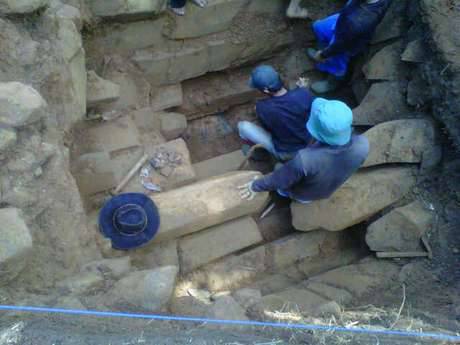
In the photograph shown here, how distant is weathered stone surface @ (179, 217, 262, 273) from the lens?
435 cm

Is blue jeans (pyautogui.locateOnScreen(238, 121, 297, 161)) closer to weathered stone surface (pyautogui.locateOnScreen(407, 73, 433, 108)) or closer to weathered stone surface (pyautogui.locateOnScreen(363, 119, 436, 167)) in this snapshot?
weathered stone surface (pyautogui.locateOnScreen(363, 119, 436, 167))

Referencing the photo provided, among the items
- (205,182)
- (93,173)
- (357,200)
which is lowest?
(357,200)

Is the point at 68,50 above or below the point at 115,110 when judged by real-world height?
above

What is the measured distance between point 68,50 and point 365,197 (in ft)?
9.61

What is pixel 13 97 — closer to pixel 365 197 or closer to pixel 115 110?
pixel 115 110

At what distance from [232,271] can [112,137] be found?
1.73 meters

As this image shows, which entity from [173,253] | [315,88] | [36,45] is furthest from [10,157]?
[315,88]

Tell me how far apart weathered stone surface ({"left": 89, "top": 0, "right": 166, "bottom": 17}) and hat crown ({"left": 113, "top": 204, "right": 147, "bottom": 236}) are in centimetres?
189

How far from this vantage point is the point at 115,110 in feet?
15.9

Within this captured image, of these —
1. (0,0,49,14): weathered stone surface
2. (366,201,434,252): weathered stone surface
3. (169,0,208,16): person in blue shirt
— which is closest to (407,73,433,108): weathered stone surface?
(366,201,434,252): weathered stone surface

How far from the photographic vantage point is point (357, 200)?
4.44m

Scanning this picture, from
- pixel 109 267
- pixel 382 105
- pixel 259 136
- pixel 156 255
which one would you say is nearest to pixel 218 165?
pixel 259 136

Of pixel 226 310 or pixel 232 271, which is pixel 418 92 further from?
pixel 226 310

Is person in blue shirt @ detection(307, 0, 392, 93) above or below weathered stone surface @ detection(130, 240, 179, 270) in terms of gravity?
above
